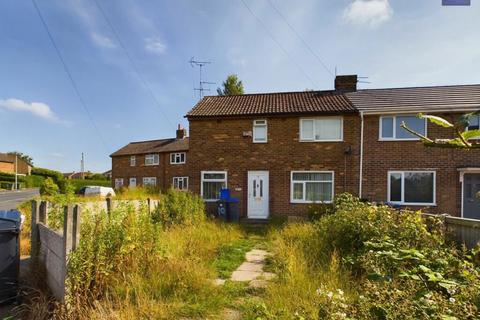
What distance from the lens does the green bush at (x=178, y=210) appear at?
966cm

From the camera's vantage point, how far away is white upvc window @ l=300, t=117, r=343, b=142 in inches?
563

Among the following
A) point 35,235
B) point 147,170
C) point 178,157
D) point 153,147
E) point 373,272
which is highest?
point 153,147

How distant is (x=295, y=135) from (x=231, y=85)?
1771 centimetres

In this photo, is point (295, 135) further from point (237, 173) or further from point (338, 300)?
point (338, 300)

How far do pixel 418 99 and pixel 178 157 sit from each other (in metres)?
21.2

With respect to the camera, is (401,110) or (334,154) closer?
(401,110)

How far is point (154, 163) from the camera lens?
32.2 metres

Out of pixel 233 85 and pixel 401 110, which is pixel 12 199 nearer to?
pixel 233 85

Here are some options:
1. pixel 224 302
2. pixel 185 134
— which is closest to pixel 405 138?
pixel 224 302

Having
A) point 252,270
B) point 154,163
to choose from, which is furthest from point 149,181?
point 252,270

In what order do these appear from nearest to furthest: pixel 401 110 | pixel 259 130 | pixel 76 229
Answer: pixel 76 229, pixel 401 110, pixel 259 130

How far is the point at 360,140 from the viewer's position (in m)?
13.9

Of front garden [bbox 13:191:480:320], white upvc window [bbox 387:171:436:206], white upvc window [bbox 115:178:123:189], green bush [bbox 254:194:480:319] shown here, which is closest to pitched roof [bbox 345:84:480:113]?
white upvc window [bbox 387:171:436:206]

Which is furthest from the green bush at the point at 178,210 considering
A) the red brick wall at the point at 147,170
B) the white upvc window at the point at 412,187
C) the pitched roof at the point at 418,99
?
the red brick wall at the point at 147,170
